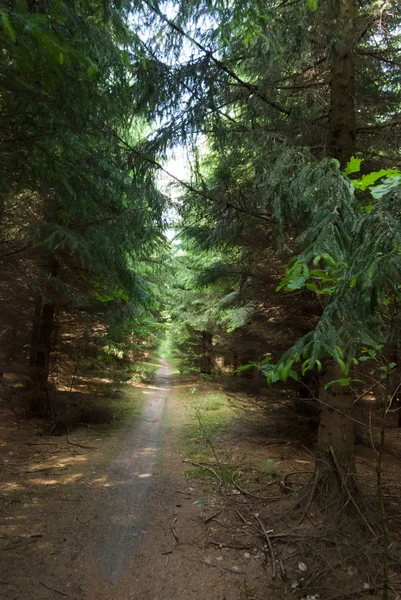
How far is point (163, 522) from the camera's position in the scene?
475cm

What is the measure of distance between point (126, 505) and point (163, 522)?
73 centimetres

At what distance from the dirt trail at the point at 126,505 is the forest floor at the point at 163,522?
0.02m

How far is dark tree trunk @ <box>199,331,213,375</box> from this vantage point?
1886 cm

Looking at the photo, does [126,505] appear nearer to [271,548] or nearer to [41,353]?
[271,548]

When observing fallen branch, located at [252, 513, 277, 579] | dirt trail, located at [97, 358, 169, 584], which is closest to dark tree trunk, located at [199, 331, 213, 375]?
dirt trail, located at [97, 358, 169, 584]

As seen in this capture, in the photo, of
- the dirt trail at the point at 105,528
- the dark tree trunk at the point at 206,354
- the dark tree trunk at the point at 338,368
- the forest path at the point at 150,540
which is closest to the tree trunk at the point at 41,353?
the dirt trail at the point at 105,528

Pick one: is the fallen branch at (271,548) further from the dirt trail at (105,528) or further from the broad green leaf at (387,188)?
the broad green leaf at (387,188)

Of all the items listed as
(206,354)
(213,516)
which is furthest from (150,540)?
(206,354)

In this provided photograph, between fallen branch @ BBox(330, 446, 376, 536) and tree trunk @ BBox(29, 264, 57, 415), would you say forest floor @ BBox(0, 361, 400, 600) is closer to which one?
fallen branch @ BBox(330, 446, 376, 536)

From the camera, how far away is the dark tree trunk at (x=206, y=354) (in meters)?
18.9

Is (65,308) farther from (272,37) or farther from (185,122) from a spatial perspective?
(272,37)

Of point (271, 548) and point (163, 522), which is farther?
point (163, 522)

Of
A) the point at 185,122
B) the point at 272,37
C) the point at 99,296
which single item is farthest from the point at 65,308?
the point at 272,37

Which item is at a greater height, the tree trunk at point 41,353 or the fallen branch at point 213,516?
the tree trunk at point 41,353
